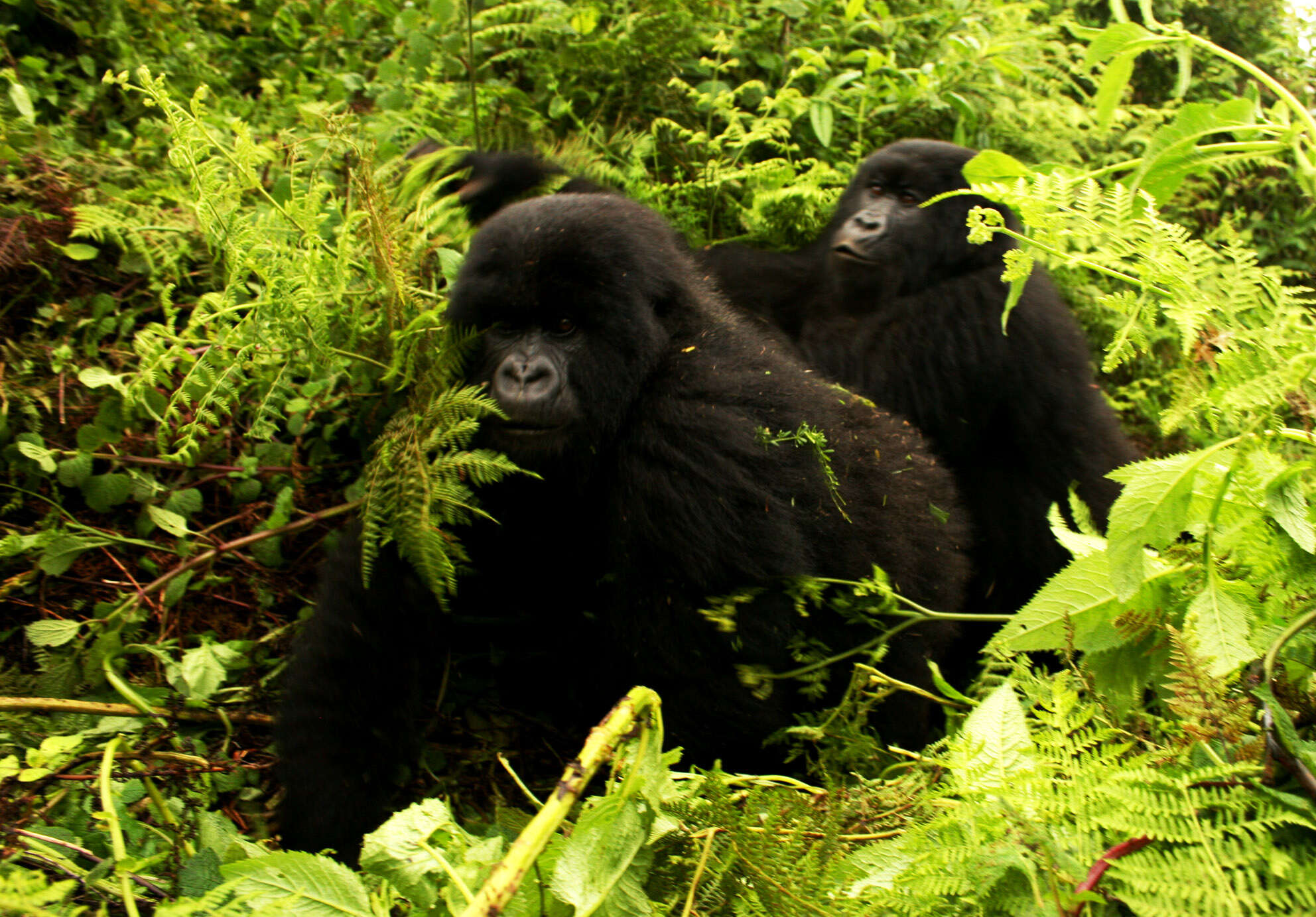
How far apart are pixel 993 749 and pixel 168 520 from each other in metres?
2.39

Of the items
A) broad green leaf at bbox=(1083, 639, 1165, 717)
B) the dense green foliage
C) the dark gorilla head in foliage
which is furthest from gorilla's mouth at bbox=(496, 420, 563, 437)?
the dark gorilla head in foliage

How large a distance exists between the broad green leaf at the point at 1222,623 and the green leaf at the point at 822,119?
12.1 feet

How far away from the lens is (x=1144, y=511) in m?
1.46

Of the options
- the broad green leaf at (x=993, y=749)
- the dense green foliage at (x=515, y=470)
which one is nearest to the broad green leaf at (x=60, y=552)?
the dense green foliage at (x=515, y=470)

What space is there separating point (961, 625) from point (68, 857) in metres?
3.06

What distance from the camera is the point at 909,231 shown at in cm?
421

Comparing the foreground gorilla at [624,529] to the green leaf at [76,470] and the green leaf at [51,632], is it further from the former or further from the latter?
the green leaf at [76,470]

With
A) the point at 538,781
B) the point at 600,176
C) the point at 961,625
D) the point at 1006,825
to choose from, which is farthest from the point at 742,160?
the point at 1006,825

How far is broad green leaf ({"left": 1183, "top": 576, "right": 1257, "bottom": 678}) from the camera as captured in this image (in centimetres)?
139

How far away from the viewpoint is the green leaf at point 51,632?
241 centimetres

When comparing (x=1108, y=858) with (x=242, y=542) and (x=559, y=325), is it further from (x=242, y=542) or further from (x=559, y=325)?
(x=242, y=542)

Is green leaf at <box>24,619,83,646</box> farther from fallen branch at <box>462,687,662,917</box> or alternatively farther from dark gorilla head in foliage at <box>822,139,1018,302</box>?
dark gorilla head in foliage at <box>822,139,1018,302</box>

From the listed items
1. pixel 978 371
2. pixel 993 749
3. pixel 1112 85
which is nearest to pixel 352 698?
pixel 993 749

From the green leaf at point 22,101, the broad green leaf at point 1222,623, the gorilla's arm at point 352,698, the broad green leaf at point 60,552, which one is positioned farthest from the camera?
the green leaf at point 22,101
